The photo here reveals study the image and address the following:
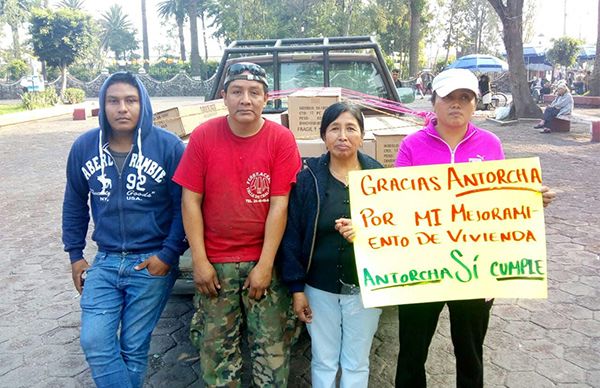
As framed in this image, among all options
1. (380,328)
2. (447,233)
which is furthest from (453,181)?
(380,328)

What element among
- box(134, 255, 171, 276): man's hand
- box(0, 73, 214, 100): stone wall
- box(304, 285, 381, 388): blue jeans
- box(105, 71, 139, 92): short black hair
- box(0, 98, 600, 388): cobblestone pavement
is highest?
box(0, 73, 214, 100): stone wall

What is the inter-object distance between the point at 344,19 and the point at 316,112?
2664 cm

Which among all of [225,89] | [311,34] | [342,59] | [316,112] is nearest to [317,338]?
[225,89]

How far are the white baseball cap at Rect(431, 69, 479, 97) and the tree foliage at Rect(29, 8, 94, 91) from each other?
26199 millimetres

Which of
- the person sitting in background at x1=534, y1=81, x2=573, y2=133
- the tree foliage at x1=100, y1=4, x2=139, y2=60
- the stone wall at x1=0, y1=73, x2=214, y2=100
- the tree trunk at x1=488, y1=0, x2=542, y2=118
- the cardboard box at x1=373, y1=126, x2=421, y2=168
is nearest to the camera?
the cardboard box at x1=373, y1=126, x2=421, y2=168

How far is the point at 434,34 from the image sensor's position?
45625mm

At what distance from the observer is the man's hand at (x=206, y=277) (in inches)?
93.1

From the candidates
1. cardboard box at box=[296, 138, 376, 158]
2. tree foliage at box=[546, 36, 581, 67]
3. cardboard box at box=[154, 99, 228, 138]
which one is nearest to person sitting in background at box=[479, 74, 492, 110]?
tree foliage at box=[546, 36, 581, 67]

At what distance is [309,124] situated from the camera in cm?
332

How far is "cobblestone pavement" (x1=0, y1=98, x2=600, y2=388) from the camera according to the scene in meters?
3.19

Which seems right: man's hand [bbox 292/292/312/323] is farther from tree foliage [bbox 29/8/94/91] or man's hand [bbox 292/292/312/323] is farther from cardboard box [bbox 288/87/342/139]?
tree foliage [bbox 29/8/94/91]

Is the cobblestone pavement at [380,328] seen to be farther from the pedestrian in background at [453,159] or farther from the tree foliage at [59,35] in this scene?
the tree foliage at [59,35]

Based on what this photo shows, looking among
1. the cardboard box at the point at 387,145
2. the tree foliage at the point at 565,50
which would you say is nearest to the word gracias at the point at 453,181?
the cardboard box at the point at 387,145

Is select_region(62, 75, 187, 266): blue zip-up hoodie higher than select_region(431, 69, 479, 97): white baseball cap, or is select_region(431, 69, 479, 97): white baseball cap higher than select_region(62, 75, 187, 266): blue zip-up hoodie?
select_region(431, 69, 479, 97): white baseball cap
